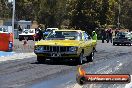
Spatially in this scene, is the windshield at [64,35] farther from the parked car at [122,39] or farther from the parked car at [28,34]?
the parked car at [28,34]

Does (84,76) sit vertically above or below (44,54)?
above

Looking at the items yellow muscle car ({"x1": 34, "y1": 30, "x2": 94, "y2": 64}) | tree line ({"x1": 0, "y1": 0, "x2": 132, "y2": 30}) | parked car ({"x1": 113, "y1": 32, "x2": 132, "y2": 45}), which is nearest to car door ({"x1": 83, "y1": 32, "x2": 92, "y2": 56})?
yellow muscle car ({"x1": 34, "y1": 30, "x2": 94, "y2": 64})

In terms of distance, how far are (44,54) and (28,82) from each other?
20.6 feet

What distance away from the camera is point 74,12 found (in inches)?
2534

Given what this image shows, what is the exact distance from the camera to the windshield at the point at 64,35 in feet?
59.1

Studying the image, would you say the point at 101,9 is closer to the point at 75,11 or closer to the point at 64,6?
the point at 75,11

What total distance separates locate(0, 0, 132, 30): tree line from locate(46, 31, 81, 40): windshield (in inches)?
1775

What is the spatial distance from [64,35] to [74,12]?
46.4 metres

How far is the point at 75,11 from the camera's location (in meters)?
64.4

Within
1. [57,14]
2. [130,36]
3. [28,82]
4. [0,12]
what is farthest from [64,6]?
[28,82]

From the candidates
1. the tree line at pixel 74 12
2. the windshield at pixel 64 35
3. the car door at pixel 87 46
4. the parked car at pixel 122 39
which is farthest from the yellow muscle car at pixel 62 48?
the tree line at pixel 74 12

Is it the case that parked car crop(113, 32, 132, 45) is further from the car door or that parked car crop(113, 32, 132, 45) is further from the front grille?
the front grille

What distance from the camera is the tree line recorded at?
6400cm

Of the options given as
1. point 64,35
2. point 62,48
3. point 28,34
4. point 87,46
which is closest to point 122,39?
point 28,34
